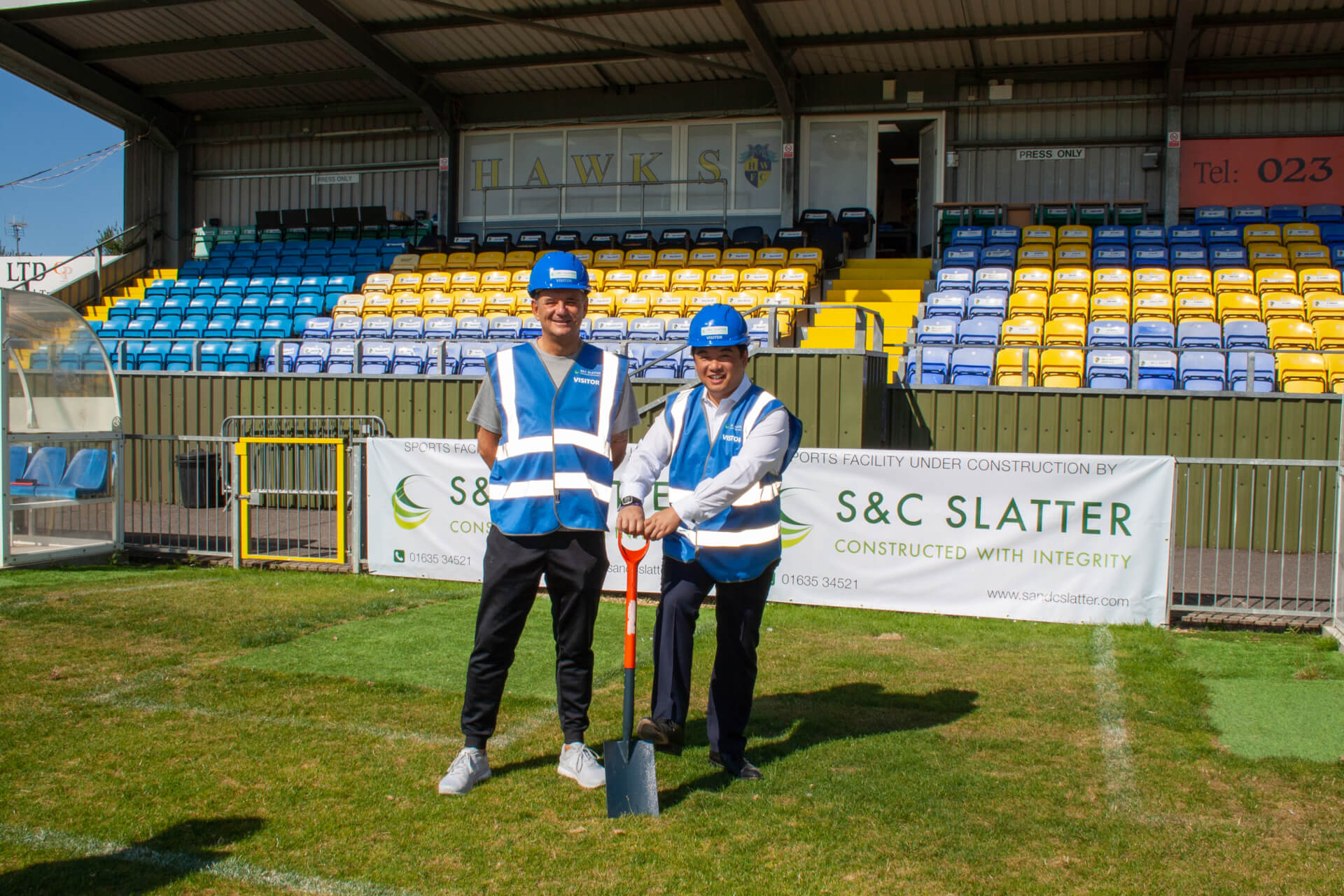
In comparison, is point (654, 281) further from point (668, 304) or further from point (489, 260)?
point (489, 260)

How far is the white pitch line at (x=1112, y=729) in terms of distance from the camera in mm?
4258

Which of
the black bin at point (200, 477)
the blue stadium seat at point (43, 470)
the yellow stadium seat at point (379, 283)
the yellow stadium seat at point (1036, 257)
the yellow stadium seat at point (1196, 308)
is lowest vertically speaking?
the black bin at point (200, 477)

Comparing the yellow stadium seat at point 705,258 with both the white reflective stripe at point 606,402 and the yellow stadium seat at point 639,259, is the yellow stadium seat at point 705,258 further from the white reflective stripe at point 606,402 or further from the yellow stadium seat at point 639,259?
the white reflective stripe at point 606,402

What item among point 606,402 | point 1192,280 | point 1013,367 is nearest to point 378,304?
point 1013,367

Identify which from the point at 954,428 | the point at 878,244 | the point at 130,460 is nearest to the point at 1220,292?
the point at 954,428

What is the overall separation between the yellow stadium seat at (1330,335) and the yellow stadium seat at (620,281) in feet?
32.5

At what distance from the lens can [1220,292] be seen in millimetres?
15250

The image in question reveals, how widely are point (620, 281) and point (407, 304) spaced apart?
3735 millimetres

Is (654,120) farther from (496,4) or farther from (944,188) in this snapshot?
(944,188)

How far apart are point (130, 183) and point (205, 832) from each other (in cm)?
2526

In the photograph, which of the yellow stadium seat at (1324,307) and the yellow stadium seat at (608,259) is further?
the yellow stadium seat at (608,259)

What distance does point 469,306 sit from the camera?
57.8ft

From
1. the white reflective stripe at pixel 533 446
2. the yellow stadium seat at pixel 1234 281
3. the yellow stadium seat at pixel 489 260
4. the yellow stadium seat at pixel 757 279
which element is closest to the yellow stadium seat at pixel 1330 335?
the yellow stadium seat at pixel 1234 281

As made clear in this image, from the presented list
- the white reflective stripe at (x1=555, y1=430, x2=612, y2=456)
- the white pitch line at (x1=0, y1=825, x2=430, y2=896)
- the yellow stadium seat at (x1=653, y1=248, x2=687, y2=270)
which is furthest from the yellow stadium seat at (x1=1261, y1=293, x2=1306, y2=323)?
the white pitch line at (x1=0, y1=825, x2=430, y2=896)
